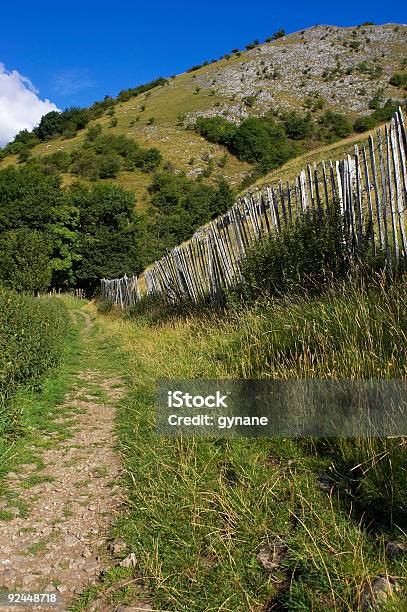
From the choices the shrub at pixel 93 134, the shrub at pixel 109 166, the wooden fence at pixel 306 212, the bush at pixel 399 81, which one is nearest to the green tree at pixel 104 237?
the shrub at pixel 109 166

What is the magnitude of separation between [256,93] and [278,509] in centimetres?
8576

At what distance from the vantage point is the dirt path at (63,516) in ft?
7.16

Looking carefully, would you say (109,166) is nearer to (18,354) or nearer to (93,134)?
(93,134)

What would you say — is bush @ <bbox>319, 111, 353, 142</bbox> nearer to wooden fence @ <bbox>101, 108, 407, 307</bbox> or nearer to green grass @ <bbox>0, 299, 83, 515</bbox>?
wooden fence @ <bbox>101, 108, 407, 307</bbox>

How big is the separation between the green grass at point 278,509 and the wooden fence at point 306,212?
1.48 meters

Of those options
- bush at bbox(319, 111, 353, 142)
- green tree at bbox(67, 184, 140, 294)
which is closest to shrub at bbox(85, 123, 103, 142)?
green tree at bbox(67, 184, 140, 294)

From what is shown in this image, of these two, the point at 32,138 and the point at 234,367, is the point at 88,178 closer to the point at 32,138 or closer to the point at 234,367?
the point at 32,138

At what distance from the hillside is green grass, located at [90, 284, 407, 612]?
5428 centimetres

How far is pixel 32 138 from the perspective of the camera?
88000 mm

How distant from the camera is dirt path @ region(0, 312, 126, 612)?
2184 mm

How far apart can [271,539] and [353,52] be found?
97.7 m

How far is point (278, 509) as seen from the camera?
7.48ft

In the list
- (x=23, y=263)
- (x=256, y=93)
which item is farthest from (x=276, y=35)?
(x=23, y=263)

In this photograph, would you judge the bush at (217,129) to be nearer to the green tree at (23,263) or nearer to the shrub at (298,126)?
the shrub at (298,126)
